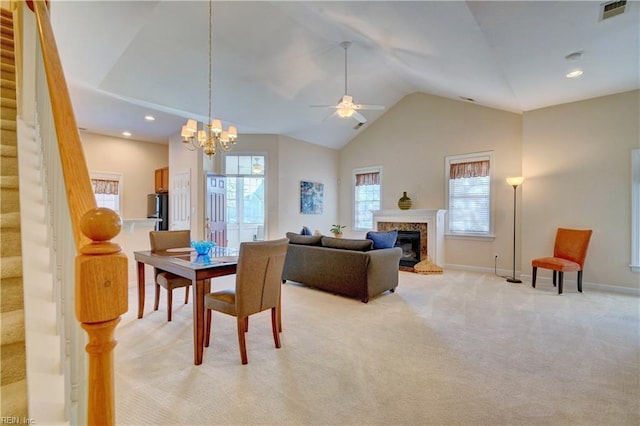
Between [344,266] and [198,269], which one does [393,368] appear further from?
[344,266]

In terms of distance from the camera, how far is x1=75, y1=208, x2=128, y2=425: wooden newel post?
0.66 meters

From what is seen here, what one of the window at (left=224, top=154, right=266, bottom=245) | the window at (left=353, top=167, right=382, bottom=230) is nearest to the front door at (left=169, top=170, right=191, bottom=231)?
the window at (left=224, top=154, right=266, bottom=245)

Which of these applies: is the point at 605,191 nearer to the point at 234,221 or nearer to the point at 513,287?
the point at 513,287

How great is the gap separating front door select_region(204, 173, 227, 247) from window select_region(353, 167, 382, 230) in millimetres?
3376

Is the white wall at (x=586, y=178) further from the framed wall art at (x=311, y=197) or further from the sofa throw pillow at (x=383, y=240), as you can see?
the framed wall art at (x=311, y=197)

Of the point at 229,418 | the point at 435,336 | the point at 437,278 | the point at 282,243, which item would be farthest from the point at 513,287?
the point at 229,418

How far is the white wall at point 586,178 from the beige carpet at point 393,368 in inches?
40.7

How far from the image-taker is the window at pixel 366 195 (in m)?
7.66

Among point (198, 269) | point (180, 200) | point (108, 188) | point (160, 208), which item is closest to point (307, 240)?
point (198, 269)

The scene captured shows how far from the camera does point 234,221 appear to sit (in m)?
6.81

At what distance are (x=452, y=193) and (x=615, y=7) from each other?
13.4 feet

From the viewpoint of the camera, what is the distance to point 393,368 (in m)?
2.28

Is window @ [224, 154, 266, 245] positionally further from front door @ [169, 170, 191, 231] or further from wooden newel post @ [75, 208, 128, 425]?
wooden newel post @ [75, 208, 128, 425]

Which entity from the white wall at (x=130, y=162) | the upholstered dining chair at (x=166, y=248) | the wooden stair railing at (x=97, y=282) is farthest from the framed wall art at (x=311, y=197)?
the wooden stair railing at (x=97, y=282)
